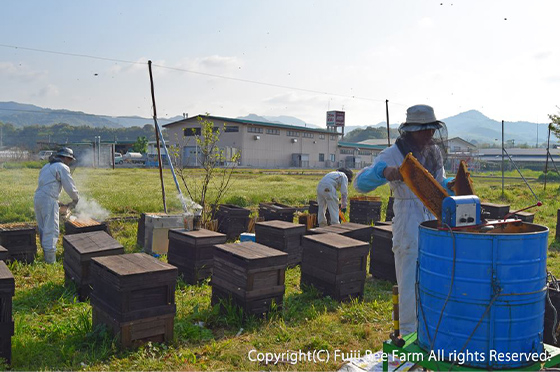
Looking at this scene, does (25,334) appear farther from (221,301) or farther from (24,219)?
(24,219)

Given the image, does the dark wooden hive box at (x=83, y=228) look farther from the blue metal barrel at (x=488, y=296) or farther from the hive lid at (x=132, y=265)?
the blue metal barrel at (x=488, y=296)

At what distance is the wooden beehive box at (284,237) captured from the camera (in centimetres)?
705

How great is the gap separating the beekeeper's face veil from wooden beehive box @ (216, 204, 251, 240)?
5.73m

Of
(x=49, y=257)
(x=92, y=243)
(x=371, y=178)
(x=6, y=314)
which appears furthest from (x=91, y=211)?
(x=371, y=178)

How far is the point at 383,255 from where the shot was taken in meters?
6.91

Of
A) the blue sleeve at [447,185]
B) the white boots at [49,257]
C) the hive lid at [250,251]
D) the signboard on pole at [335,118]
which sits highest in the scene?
the signboard on pole at [335,118]

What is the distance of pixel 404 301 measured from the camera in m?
3.92

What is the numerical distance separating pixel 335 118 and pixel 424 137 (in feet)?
280

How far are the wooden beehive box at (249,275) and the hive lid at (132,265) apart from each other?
81 centimetres

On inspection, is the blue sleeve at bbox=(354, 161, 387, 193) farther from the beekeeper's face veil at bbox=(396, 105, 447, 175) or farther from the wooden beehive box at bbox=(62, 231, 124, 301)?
the wooden beehive box at bbox=(62, 231, 124, 301)

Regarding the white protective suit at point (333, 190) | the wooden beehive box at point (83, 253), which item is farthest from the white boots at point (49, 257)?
the white protective suit at point (333, 190)

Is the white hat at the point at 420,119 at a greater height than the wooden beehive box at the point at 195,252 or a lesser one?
greater

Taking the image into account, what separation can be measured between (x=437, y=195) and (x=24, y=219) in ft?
34.6

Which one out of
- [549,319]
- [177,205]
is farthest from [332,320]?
[177,205]
